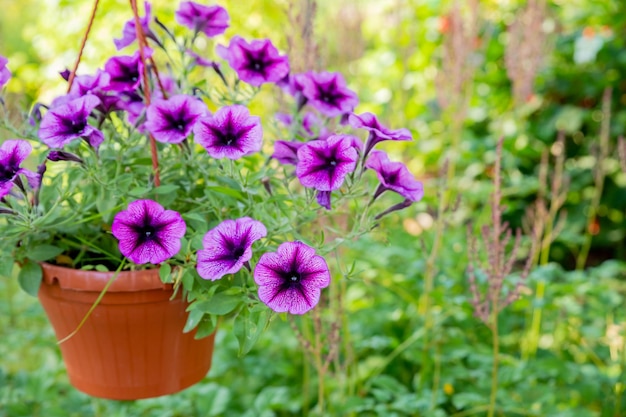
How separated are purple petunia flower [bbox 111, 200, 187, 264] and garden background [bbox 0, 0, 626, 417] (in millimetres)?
289

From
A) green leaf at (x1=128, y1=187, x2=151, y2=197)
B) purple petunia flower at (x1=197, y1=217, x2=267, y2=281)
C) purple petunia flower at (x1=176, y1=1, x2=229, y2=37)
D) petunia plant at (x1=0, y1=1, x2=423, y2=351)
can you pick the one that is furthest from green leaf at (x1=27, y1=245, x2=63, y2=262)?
purple petunia flower at (x1=176, y1=1, x2=229, y2=37)

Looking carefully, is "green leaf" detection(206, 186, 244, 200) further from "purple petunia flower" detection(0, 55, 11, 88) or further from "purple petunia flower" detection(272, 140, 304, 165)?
"purple petunia flower" detection(0, 55, 11, 88)

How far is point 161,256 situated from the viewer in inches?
34.6

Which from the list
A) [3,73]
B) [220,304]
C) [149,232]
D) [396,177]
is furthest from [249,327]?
[3,73]

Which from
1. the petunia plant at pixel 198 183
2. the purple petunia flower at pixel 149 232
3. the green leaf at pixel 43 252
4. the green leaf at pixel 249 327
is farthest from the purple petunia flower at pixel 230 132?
the green leaf at pixel 43 252

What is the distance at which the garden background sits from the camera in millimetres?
1574

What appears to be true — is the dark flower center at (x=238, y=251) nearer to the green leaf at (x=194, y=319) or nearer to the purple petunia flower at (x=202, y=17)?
the green leaf at (x=194, y=319)

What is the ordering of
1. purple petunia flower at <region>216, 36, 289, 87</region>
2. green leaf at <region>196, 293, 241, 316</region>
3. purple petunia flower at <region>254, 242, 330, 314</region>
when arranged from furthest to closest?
purple petunia flower at <region>216, 36, 289, 87</region> → green leaf at <region>196, 293, 241, 316</region> → purple petunia flower at <region>254, 242, 330, 314</region>

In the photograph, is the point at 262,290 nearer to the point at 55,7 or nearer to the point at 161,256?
the point at 161,256

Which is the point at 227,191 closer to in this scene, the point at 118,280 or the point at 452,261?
the point at 118,280

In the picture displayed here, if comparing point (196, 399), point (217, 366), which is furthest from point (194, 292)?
point (217, 366)

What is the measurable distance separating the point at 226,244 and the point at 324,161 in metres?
0.16

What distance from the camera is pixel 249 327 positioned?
90cm

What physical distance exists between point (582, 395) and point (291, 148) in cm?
111
